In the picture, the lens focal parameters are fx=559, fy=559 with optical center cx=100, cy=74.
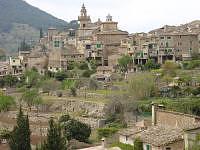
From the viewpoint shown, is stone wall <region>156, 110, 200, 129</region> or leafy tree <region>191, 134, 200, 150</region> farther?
stone wall <region>156, 110, 200, 129</region>

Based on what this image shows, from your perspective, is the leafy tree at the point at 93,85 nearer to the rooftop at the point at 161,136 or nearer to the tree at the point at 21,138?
the tree at the point at 21,138

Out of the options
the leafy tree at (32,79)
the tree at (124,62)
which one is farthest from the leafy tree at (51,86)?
the tree at (124,62)

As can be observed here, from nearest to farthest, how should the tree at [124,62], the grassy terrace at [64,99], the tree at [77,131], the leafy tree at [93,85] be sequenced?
1. the tree at [77,131]
2. the grassy terrace at [64,99]
3. the leafy tree at [93,85]
4. the tree at [124,62]

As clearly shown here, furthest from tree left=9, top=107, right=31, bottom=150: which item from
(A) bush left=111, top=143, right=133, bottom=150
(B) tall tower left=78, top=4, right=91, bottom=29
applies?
(B) tall tower left=78, top=4, right=91, bottom=29

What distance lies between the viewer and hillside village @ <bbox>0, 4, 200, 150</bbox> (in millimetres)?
42647

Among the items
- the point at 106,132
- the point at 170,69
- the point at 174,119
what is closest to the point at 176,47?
the point at 170,69

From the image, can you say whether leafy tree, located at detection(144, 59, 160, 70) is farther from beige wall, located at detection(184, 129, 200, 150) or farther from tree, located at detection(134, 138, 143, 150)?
beige wall, located at detection(184, 129, 200, 150)

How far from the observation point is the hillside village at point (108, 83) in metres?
42.6

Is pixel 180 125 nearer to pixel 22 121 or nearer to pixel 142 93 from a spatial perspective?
pixel 22 121

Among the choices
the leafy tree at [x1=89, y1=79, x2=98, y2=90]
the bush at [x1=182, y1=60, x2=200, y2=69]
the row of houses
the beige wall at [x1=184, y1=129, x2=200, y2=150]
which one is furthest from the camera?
the row of houses

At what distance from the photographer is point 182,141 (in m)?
23.3

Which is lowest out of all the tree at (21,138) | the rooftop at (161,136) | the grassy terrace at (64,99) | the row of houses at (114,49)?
the grassy terrace at (64,99)

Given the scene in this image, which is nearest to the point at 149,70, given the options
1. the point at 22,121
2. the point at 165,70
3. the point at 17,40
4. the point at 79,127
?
the point at 165,70

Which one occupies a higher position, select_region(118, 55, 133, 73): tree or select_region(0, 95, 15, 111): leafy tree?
select_region(118, 55, 133, 73): tree
